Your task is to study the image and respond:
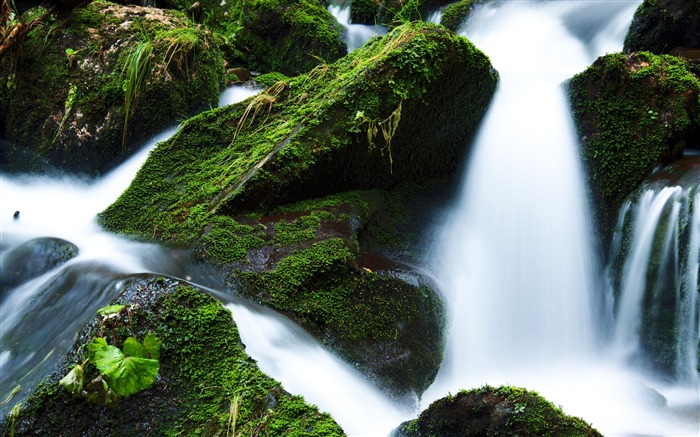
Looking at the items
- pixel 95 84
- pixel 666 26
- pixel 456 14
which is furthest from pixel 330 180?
pixel 456 14

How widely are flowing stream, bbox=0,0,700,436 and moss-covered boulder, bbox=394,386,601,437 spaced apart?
1.62ft

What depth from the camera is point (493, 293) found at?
16.8 ft

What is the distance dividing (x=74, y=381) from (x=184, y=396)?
0.49 m

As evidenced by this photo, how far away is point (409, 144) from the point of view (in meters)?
5.27

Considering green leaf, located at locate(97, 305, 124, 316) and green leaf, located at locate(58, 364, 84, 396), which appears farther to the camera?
green leaf, located at locate(97, 305, 124, 316)

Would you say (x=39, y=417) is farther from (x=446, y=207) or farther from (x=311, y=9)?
(x=311, y=9)

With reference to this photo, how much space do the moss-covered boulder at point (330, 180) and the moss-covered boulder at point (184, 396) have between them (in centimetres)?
82

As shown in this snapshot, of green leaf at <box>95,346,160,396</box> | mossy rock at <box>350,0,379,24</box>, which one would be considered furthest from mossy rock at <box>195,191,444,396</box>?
mossy rock at <box>350,0,379,24</box>

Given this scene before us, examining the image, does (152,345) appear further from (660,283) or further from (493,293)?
(660,283)

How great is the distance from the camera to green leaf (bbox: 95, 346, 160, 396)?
9.07 ft

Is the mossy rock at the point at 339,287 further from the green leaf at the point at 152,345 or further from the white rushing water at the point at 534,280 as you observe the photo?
the green leaf at the point at 152,345

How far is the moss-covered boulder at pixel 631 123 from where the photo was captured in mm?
5332

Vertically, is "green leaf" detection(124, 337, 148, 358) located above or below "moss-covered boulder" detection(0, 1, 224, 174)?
below

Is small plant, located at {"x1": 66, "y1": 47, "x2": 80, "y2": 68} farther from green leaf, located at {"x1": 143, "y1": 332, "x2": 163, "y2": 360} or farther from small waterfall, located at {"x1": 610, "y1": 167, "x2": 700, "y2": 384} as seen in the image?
small waterfall, located at {"x1": 610, "y1": 167, "x2": 700, "y2": 384}
